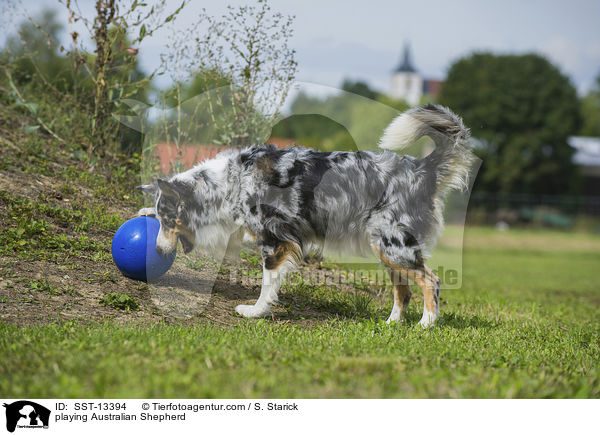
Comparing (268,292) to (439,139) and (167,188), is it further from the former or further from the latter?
(439,139)

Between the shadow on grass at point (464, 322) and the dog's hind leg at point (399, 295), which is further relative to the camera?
the shadow on grass at point (464, 322)

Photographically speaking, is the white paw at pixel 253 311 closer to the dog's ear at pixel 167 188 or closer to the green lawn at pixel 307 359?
the green lawn at pixel 307 359

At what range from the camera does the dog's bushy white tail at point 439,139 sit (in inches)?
187

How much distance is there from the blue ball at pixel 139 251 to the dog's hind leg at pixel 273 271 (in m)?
0.95

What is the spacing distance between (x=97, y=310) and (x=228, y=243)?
139 centimetres

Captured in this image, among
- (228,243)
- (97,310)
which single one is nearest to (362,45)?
(228,243)

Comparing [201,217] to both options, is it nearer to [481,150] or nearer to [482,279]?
[482,279]

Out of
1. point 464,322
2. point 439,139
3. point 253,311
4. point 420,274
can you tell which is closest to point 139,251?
point 253,311

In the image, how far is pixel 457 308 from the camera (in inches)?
249

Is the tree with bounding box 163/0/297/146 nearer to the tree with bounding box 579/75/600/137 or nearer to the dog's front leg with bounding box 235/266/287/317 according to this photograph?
the dog's front leg with bounding box 235/266/287/317

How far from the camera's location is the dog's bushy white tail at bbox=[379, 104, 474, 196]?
4758 mm
